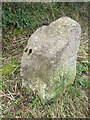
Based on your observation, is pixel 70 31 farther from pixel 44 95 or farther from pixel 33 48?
pixel 44 95

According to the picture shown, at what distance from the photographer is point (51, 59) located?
2.64 metres

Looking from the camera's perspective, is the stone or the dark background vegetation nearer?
the stone

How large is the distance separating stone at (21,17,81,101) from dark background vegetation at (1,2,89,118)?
0.46 ft

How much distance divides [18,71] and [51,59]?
2.52ft

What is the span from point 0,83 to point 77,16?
322 cm

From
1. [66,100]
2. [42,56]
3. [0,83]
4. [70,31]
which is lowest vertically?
[66,100]

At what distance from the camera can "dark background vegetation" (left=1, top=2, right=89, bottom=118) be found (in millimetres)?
2822

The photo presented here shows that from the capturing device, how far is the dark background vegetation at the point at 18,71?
2822mm

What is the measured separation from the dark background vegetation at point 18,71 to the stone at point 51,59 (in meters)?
0.14

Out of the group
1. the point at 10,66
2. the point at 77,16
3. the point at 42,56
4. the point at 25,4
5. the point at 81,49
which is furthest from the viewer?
the point at 77,16

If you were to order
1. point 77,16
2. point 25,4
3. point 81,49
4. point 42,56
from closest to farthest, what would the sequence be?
point 42,56, point 81,49, point 25,4, point 77,16

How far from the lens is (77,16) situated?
570 centimetres

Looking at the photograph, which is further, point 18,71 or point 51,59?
point 18,71

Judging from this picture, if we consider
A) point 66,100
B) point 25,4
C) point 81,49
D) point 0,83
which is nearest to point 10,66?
point 0,83
